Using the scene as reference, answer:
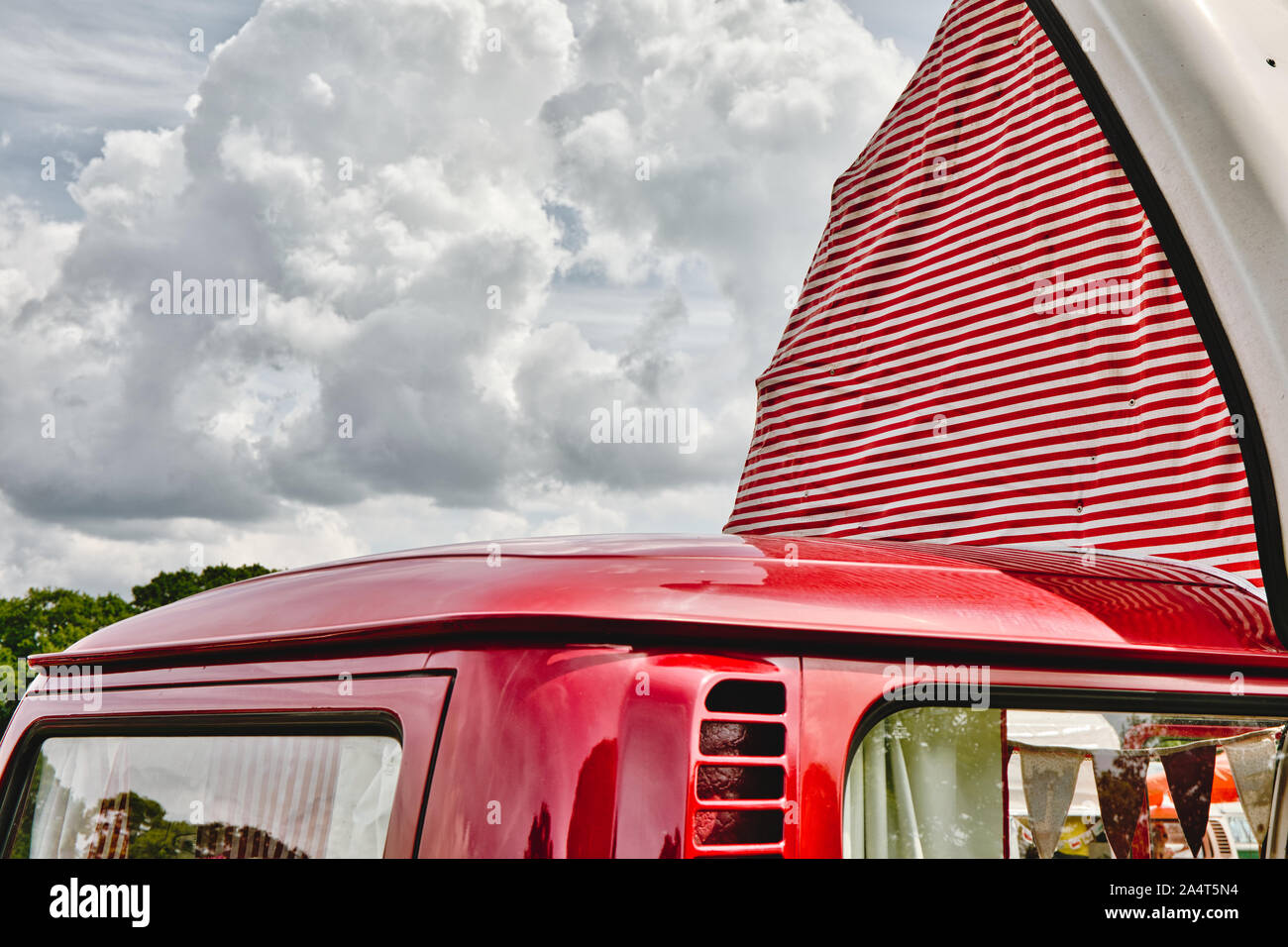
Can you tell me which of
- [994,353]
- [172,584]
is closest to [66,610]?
[172,584]

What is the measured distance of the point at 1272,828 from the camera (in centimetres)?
181

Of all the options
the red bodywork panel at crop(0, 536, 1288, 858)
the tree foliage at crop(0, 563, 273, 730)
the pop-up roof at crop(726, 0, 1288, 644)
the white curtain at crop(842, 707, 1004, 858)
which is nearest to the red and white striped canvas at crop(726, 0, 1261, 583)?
the pop-up roof at crop(726, 0, 1288, 644)

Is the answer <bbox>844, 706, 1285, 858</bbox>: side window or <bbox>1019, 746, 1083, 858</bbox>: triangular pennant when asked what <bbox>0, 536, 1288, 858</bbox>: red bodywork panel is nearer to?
<bbox>844, 706, 1285, 858</bbox>: side window

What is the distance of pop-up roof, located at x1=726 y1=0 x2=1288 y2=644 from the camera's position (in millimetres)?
3889

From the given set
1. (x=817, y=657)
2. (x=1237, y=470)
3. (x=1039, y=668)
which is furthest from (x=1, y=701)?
(x=1237, y=470)

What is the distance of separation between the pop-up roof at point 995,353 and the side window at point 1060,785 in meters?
1.70

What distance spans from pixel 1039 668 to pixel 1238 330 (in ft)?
2.02

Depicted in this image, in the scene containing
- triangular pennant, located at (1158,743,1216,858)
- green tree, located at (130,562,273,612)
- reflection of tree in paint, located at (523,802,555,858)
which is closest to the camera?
reflection of tree in paint, located at (523,802,555,858)

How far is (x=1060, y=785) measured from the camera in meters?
1.69

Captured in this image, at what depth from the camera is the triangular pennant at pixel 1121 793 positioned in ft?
5.42

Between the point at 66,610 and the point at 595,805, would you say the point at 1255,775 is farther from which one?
the point at 66,610

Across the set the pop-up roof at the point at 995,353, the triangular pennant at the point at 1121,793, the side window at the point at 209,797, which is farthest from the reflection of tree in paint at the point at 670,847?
the pop-up roof at the point at 995,353

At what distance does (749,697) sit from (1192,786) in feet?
3.41

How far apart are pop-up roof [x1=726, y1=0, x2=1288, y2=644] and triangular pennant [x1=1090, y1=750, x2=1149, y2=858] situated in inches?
69.2
